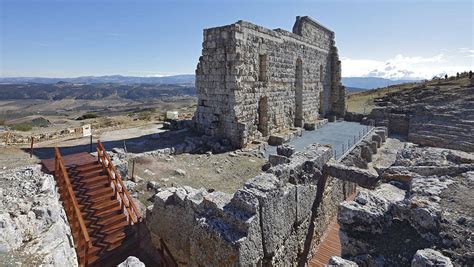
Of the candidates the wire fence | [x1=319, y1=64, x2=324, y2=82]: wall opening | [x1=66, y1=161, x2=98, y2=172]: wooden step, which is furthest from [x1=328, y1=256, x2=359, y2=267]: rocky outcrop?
[x1=319, y1=64, x2=324, y2=82]: wall opening

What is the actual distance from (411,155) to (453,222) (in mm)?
4418

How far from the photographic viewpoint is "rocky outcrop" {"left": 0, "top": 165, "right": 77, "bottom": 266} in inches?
205

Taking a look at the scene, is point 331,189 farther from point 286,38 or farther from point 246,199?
point 286,38

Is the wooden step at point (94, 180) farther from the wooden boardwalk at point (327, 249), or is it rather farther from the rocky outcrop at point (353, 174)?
the rocky outcrop at point (353, 174)

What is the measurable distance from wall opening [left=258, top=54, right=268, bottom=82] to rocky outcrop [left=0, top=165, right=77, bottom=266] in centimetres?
1150

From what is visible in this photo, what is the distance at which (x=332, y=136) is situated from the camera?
59.2ft

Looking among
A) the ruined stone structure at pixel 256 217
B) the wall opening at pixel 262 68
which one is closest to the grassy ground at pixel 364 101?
the wall opening at pixel 262 68

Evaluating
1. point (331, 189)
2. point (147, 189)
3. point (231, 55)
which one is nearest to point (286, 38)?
point (231, 55)

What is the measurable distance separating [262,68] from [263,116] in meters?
2.73

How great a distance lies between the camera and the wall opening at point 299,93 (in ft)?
66.7

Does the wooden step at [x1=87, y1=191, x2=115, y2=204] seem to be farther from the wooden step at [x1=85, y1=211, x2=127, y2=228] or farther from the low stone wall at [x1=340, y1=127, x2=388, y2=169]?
the low stone wall at [x1=340, y1=127, x2=388, y2=169]

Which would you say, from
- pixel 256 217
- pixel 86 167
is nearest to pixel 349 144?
pixel 256 217

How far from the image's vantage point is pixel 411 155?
27.1 feet

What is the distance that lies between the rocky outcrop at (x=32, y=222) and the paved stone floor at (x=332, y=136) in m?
9.28
